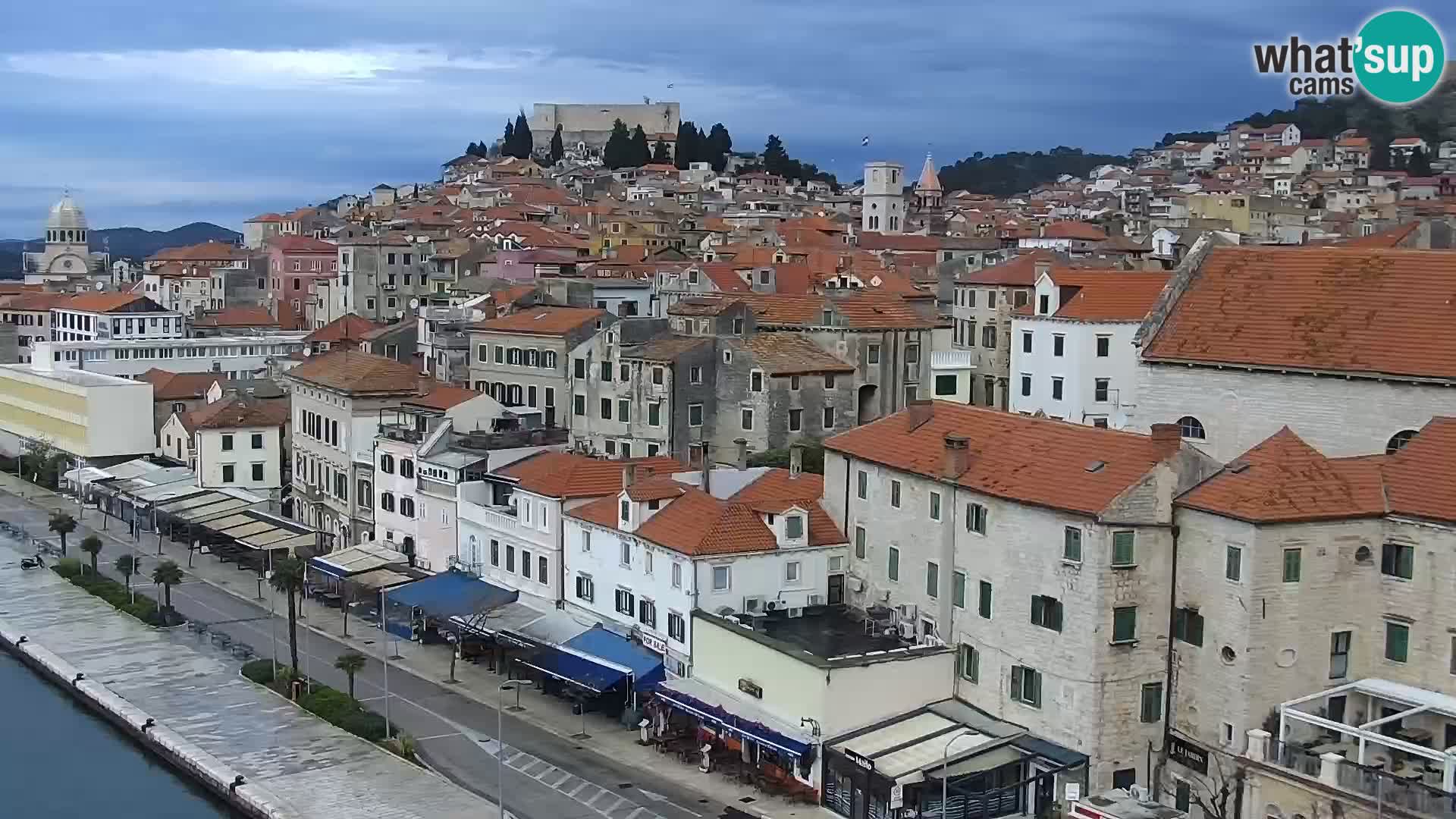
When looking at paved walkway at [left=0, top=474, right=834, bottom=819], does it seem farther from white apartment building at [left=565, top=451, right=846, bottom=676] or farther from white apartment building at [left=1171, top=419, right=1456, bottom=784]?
white apartment building at [left=1171, top=419, right=1456, bottom=784]

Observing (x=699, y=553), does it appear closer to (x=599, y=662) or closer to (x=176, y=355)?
(x=599, y=662)

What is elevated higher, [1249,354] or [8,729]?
[1249,354]

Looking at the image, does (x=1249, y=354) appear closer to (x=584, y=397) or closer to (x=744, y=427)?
(x=744, y=427)

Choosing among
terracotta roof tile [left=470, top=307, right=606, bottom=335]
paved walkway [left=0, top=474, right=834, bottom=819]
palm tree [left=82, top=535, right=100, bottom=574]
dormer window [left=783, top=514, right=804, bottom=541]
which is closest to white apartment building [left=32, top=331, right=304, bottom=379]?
palm tree [left=82, top=535, right=100, bottom=574]

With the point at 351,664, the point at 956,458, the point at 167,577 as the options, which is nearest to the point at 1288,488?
the point at 956,458

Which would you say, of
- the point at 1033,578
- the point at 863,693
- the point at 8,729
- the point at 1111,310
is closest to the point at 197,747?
the point at 8,729

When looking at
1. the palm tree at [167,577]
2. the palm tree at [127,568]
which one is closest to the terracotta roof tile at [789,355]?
the palm tree at [167,577]
